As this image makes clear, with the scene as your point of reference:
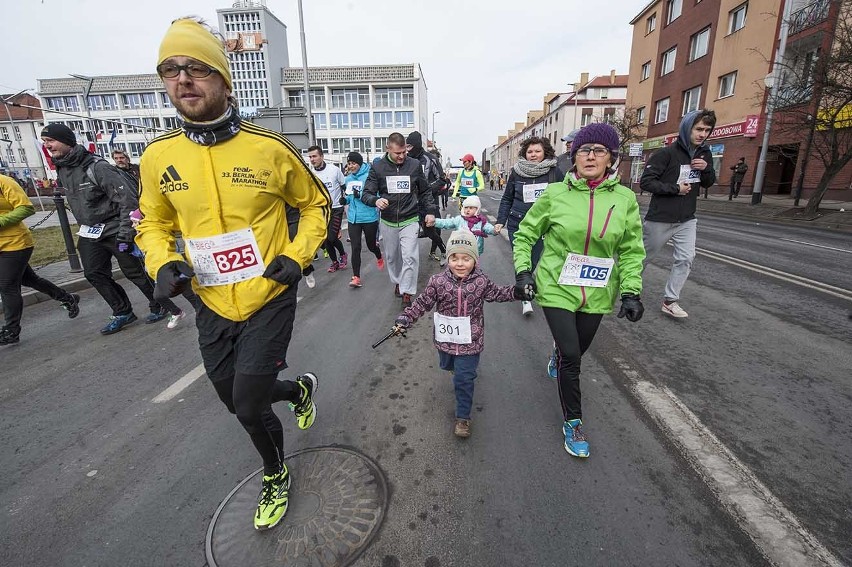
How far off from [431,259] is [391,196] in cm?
333

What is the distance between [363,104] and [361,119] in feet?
9.33

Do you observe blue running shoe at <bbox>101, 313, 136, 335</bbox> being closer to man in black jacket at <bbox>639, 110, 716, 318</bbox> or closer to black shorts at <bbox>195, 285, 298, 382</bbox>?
black shorts at <bbox>195, 285, 298, 382</bbox>

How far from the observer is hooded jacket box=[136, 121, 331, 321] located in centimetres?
191

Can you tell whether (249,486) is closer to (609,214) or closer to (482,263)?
(609,214)

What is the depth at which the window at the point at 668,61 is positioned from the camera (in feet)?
93.7

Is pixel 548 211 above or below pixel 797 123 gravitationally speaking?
below

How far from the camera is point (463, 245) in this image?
9.36 feet

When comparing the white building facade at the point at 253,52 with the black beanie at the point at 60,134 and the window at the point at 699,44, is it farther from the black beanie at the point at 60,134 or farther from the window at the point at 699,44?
the black beanie at the point at 60,134

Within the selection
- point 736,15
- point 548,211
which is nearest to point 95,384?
point 548,211

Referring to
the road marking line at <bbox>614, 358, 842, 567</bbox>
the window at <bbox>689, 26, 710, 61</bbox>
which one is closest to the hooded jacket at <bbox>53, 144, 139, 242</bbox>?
the road marking line at <bbox>614, 358, 842, 567</bbox>

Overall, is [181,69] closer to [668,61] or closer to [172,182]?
[172,182]

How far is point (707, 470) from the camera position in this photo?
7.34 ft

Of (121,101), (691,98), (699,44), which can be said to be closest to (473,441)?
(691,98)

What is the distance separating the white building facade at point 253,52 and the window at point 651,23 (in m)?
64.5
